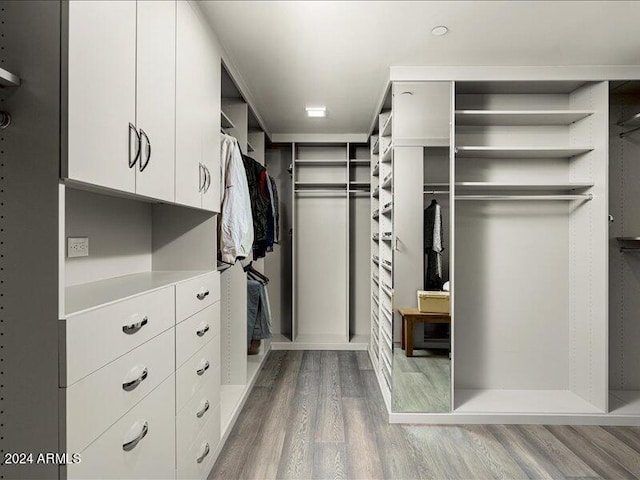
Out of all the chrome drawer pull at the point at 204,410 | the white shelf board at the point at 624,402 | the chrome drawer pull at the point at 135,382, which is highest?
the chrome drawer pull at the point at 135,382

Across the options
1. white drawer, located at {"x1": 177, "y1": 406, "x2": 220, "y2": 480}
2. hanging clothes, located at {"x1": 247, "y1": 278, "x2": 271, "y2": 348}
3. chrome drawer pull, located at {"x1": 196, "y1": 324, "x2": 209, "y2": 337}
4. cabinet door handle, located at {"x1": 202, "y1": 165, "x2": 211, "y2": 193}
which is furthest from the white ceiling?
white drawer, located at {"x1": 177, "y1": 406, "x2": 220, "y2": 480}

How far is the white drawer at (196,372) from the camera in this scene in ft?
5.46

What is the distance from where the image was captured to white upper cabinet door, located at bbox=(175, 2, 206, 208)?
1693 mm

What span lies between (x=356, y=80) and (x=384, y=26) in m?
0.75

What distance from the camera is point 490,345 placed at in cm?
298

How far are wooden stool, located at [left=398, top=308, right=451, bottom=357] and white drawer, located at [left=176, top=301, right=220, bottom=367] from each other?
1.30m

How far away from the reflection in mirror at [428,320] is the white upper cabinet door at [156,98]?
164cm

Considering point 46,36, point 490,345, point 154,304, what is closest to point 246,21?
point 46,36

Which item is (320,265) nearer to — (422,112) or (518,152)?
(422,112)

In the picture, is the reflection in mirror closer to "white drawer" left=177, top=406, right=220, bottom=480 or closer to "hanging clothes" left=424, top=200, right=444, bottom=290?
"hanging clothes" left=424, top=200, right=444, bottom=290

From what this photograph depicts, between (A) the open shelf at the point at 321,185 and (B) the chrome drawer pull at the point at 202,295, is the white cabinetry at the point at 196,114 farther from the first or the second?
(A) the open shelf at the point at 321,185

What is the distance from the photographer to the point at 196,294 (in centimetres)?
184

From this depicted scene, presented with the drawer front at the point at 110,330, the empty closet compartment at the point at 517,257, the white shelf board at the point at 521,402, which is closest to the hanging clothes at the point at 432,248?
the empty closet compartment at the point at 517,257

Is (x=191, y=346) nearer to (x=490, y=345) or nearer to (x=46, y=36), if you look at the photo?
(x=46, y=36)
